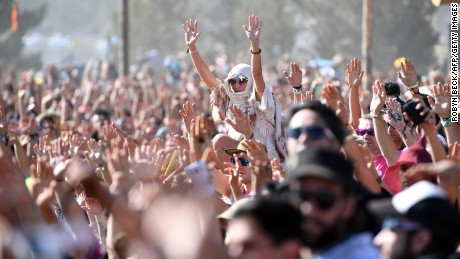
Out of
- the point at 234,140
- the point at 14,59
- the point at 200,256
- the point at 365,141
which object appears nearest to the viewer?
the point at 200,256

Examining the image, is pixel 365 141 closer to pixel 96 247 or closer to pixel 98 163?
pixel 98 163

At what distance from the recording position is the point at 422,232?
16.9 ft

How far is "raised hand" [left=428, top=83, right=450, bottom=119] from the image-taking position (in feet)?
26.3

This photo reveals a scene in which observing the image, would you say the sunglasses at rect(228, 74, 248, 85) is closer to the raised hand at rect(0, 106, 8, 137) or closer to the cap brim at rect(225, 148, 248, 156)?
the cap brim at rect(225, 148, 248, 156)

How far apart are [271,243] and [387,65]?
4030cm

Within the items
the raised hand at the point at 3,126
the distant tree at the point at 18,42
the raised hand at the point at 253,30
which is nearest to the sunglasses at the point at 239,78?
the raised hand at the point at 253,30

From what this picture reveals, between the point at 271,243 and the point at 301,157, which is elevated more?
the point at 301,157

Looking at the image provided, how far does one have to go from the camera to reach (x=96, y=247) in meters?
6.11

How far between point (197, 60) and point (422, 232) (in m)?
5.64

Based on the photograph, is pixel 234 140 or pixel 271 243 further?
pixel 234 140

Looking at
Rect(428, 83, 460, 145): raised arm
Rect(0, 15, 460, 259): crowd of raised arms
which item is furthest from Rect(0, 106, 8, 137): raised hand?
Rect(428, 83, 460, 145): raised arm

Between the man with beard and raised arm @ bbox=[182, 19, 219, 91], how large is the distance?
5.46 meters

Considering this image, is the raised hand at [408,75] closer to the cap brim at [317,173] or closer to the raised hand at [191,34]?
the raised hand at [191,34]

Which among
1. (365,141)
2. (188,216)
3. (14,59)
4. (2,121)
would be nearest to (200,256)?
(188,216)
